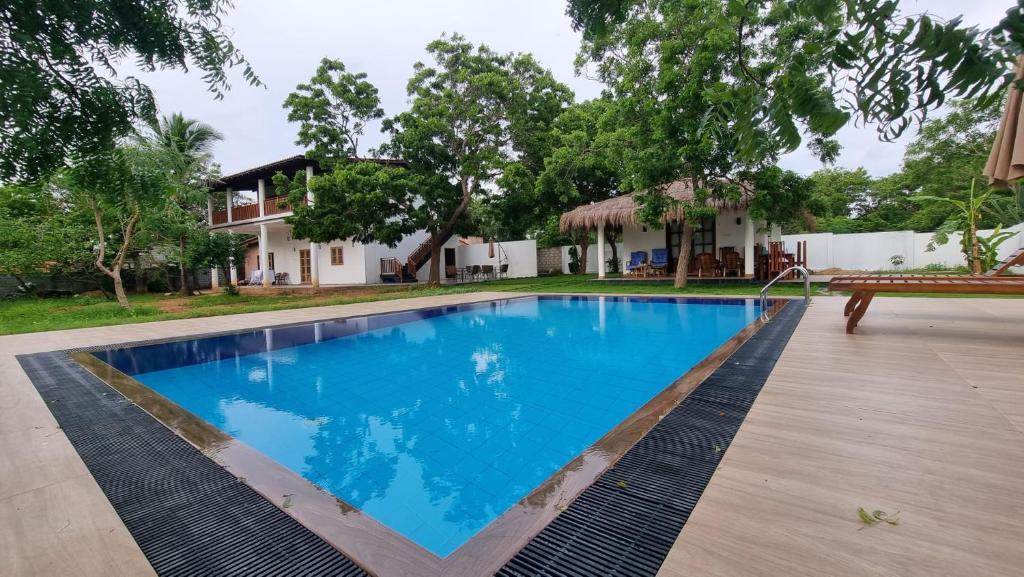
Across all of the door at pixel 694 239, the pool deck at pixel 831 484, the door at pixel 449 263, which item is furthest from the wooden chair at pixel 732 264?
the door at pixel 449 263

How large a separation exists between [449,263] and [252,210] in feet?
28.9

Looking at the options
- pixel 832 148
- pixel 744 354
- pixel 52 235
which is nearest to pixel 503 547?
pixel 744 354

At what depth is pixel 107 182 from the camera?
63.4 inches

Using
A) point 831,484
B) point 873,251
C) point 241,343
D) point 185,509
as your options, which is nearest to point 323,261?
point 241,343

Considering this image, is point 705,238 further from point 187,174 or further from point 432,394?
point 187,174

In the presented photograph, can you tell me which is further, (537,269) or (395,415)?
(537,269)

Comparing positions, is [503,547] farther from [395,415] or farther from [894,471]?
[395,415]

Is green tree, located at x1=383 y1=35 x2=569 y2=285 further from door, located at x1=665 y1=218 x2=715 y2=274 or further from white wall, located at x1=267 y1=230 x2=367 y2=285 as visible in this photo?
door, located at x1=665 y1=218 x2=715 y2=274

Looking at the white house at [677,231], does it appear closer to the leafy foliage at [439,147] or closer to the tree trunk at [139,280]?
the leafy foliage at [439,147]

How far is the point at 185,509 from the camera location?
Answer: 1.91 metres

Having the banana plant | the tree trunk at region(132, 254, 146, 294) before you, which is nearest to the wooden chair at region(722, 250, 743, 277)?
the banana plant

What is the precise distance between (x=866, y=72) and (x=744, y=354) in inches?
159

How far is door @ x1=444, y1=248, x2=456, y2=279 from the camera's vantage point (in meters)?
20.5

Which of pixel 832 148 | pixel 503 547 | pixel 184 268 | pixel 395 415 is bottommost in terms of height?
pixel 395 415
